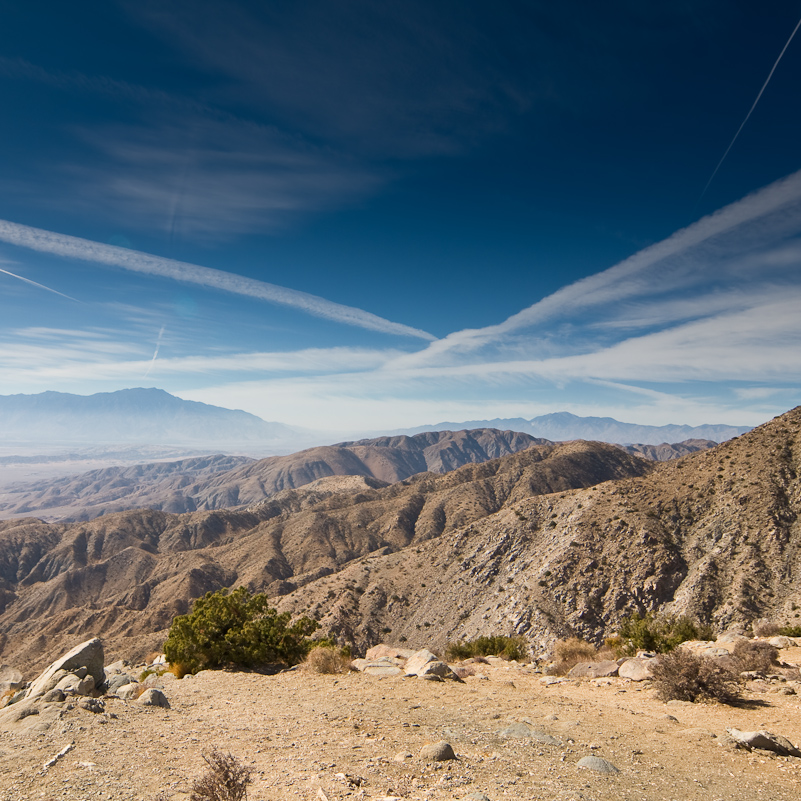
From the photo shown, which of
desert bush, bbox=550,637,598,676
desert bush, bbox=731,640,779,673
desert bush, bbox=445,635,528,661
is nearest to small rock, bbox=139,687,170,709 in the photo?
desert bush, bbox=550,637,598,676

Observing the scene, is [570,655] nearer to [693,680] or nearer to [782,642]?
[693,680]

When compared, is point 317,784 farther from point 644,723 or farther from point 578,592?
point 578,592

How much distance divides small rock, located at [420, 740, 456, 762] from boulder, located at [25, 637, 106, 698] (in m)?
10.5

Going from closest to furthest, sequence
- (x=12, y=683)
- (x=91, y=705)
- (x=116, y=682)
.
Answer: (x=91, y=705), (x=116, y=682), (x=12, y=683)

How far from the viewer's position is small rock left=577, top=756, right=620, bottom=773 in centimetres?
822

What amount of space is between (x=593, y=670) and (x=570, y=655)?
9.89ft

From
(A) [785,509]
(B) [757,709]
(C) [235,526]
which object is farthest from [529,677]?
(C) [235,526]

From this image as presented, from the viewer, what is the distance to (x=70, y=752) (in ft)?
29.3

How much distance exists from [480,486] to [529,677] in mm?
123617

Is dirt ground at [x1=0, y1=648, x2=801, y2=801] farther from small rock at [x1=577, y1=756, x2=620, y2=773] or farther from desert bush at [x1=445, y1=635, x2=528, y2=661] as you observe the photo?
desert bush at [x1=445, y1=635, x2=528, y2=661]

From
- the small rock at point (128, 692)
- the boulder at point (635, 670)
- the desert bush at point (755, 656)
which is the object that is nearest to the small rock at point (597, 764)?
the boulder at point (635, 670)

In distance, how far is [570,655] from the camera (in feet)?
63.7

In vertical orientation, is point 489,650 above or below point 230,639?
below

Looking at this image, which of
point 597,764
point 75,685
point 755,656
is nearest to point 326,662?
point 75,685
